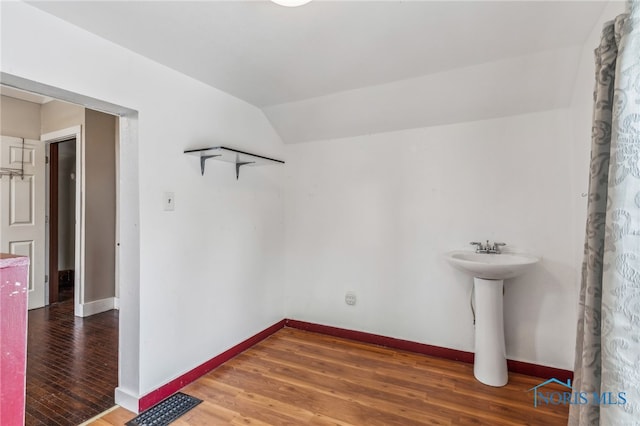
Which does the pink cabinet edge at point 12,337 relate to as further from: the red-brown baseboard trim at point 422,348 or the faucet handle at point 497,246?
the faucet handle at point 497,246

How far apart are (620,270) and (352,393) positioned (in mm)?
1686

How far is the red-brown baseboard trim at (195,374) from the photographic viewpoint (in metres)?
1.82

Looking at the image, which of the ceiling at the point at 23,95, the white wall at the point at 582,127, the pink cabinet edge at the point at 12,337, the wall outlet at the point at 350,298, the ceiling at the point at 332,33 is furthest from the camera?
the ceiling at the point at 23,95

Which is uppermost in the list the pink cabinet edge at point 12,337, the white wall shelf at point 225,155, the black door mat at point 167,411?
the white wall shelf at point 225,155

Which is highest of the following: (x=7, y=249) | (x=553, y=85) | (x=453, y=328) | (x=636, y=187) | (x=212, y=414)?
(x=553, y=85)

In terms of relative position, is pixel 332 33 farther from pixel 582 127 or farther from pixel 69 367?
pixel 69 367

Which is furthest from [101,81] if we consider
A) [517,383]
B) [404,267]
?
[517,383]

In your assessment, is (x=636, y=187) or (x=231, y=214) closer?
(x=636, y=187)

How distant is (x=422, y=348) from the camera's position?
2.51m

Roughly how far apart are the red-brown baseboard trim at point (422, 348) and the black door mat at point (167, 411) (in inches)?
51.7

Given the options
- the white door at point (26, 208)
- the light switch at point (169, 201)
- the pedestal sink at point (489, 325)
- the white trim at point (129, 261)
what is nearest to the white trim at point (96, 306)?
the white door at point (26, 208)

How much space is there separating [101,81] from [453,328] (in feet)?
9.67

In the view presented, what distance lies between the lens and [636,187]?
795 mm

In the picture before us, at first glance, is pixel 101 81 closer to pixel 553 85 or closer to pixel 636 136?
pixel 636 136
